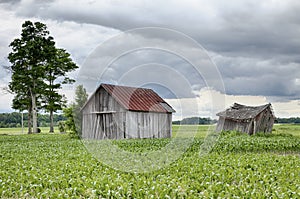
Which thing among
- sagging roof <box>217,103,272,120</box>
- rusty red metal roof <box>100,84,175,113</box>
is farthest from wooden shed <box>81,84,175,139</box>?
sagging roof <box>217,103,272,120</box>

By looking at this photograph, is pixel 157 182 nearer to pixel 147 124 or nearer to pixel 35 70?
pixel 147 124

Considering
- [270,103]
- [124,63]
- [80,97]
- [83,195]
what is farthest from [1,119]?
[83,195]

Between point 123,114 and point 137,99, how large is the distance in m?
2.63

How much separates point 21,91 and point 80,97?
18653 mm

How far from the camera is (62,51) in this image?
56688 millimetres

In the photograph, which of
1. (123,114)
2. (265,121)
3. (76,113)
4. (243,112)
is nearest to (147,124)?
(123,114)

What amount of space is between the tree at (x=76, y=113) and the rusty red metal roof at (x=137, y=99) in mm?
2246

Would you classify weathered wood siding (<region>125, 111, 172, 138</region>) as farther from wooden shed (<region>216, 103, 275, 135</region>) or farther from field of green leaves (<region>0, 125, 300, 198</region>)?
field of green leaves (<region>0, 125, 300, 198</region>)

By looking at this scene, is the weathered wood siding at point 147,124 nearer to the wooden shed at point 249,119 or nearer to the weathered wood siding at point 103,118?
the weathered wood siding at point 103,118

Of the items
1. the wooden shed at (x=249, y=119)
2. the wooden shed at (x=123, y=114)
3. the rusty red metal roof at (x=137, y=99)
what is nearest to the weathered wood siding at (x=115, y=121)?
the wooden shed at (x=123, y=114)

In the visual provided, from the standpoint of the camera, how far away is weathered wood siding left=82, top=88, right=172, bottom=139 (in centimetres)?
3431

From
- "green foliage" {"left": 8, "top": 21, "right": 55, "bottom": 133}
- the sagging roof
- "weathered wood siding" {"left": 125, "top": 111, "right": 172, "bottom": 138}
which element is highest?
"green foliage" {"left": 8, "top": 21, "right": 55, "bottom": 133}

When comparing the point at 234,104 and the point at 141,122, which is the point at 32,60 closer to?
the point at 141,122

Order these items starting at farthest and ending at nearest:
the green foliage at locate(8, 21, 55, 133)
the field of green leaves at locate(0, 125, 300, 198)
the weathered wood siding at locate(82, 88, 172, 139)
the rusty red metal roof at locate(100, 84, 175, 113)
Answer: the green foliage at locate(8, 21, 55, 133)
the weathered wood siding at locate(82, 88, 172, 139)
the rusty red metal roof at locate(100, 84, 175, 113)
the field of green leaves at locate(0, 125, 300, 198)
